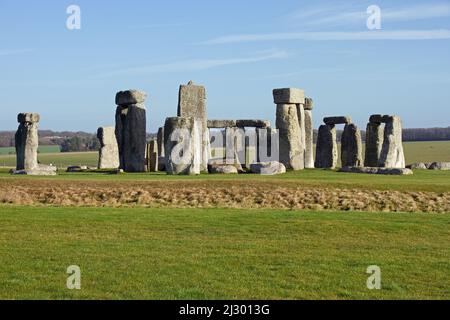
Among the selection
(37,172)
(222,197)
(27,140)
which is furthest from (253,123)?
(222,197)

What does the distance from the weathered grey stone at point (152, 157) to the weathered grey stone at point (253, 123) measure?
8174mm

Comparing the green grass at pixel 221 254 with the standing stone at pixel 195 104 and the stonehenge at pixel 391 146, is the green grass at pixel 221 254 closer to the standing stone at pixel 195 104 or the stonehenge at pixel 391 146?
the stonehenge at pixel 391 146

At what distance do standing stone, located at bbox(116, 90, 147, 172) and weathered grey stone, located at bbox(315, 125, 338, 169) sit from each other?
33.2ft

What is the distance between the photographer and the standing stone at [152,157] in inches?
1275

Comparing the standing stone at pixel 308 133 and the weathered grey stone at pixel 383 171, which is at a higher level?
the standing stone at pixel 308 133

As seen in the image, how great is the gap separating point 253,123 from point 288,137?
7.36 meters

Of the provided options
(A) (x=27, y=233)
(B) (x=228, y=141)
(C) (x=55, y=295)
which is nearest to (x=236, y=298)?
(C) (x=55, y=295)

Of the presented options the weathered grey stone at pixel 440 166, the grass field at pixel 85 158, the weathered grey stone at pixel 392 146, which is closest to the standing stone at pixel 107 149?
the grass field at pixel 85 158

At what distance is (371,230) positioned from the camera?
50.1 ft

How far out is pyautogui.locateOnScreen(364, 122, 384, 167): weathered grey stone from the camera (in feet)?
112

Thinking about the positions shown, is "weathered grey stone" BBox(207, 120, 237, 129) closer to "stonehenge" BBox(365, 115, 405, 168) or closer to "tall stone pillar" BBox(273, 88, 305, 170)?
"tall stone pillar" BBox(273, 88, 305, 170)

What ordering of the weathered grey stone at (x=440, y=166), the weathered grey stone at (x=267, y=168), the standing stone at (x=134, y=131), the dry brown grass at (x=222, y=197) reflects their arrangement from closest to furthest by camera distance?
the dry brown grass at (x=222, y=197) → the weathered grey stone at (x=267, y=168) → the standing stone at (x=134, y=131) → the weathered grey stone at (x=440, y=166)

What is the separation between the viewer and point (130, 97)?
31.2 metres
